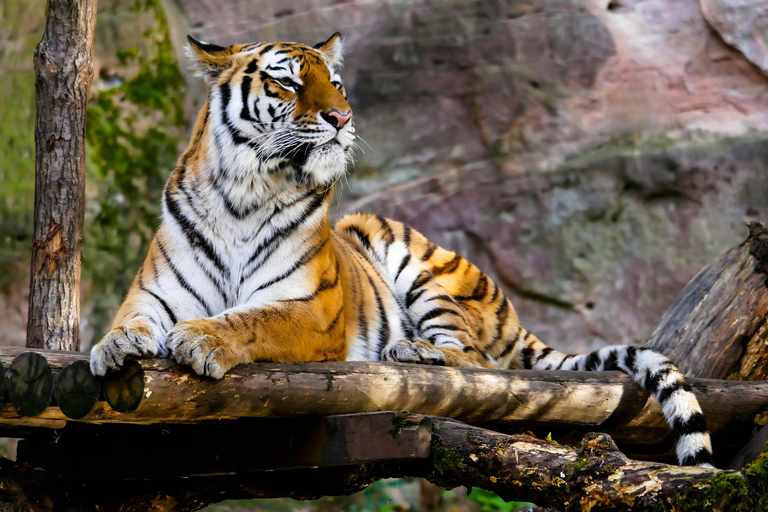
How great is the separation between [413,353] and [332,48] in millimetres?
1391

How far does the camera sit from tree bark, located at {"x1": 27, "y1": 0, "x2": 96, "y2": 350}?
11.7ft

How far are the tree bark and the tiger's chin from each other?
1.15 metres

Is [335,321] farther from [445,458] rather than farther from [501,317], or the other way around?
[501,317]

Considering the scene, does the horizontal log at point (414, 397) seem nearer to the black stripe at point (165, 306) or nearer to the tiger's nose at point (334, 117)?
the black stripe at point (165, 306)

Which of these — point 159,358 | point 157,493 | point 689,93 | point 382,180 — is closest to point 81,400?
point 159,358

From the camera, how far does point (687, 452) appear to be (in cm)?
297

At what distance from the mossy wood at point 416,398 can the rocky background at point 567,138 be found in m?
3.40

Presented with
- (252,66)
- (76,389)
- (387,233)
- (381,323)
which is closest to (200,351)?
(76,389)

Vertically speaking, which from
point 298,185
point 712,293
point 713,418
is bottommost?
point 713,418

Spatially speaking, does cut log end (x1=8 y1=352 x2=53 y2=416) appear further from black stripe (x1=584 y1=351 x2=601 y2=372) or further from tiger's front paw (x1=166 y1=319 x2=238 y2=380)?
black stripe (x1=584 y1=351 x2=601 y2=372)

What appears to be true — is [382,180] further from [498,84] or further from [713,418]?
[713,418]

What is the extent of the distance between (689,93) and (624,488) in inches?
220

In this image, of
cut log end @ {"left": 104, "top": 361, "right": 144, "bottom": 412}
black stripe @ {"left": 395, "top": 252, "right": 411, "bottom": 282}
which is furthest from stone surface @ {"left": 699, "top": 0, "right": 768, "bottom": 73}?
cut log end @ {"left": 104, "top": 361, "right": 144, "bottom": 412}

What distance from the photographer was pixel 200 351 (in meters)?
2.27
